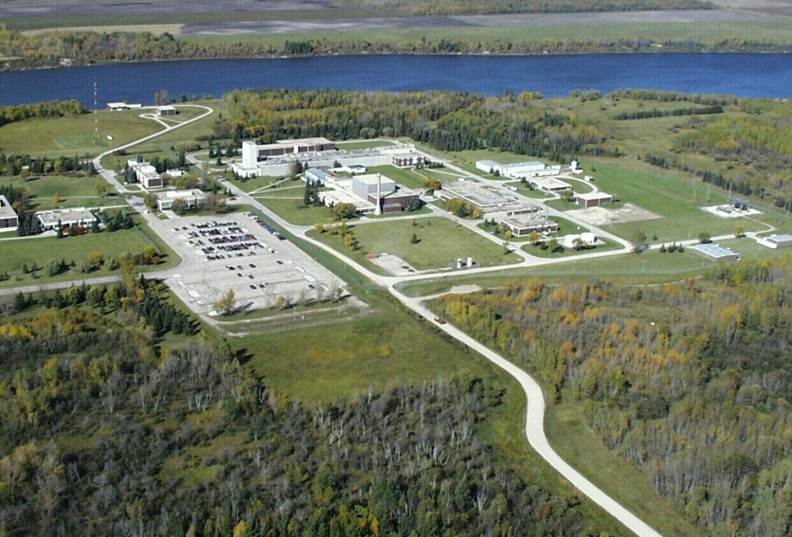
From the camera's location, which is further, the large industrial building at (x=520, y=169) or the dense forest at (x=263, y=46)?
the dense forest at (x=263, y=46)

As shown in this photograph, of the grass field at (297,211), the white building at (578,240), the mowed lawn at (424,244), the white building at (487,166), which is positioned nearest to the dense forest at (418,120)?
the white building at (487,166)

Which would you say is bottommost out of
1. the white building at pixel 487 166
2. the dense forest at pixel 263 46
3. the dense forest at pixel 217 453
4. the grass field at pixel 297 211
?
the dense forest at pixel 217 453

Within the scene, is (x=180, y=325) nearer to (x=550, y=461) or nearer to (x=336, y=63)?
(x=550, y=461)

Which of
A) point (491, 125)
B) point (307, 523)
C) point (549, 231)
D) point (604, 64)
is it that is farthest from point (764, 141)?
point (307, 523)

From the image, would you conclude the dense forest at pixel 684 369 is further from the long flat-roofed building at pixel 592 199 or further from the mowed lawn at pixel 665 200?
the long flat-roofed building at pixel 592 199

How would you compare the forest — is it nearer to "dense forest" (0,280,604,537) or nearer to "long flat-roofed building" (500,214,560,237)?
"long flat-roofed building" (500,214,560,237)

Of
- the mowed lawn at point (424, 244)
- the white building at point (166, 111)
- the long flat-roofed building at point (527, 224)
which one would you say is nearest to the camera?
the mowed lawn at point (424, 244)

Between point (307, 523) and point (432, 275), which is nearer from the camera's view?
point (307, 523)
